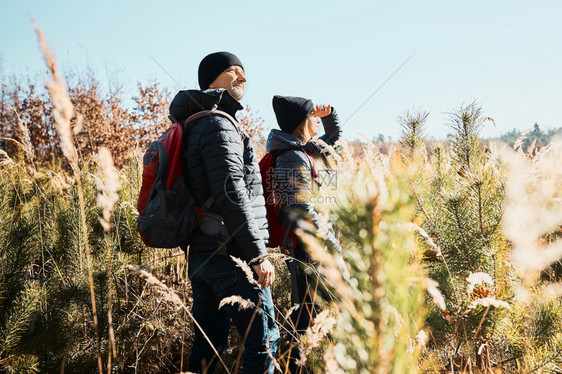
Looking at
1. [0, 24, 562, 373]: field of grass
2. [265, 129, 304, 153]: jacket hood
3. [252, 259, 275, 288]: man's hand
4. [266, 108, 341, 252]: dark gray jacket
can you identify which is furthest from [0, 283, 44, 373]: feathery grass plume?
[265, 129, 304, 153]: jacket hood

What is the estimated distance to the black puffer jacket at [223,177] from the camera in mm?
1888

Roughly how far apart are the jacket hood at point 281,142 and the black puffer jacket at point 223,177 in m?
0.52

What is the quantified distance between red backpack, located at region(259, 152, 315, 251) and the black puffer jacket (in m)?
0.40

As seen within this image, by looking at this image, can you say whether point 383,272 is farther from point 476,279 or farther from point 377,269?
point 476,279

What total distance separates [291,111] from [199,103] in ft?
3.09

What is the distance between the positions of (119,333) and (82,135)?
47.8ft

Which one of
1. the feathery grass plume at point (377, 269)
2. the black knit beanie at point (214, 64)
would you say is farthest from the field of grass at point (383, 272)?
the black knit beanie at point (214, 64)

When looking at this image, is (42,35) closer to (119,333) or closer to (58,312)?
(58,312)

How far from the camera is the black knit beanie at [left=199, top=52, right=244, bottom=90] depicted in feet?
7.66

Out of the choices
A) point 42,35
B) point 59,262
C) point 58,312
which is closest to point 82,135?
point 59,262

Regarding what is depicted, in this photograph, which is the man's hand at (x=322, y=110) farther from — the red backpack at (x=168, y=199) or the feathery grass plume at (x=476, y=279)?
the feathery grass plume at (x=476, y=279)

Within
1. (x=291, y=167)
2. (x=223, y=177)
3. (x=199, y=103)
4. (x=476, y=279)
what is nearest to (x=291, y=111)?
(x=291, y=167)

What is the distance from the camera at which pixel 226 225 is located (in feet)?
6.33

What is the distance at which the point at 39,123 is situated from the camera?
15953 mm
